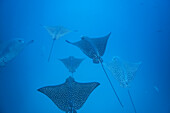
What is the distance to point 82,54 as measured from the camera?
12.2 ft

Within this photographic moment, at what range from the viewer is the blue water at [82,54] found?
349 cm

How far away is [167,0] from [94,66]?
7.50 feet

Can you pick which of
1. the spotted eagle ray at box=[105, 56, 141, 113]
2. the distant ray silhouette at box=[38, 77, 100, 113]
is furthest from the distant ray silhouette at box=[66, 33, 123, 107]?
the spotted eagle ray at box=[105, 56, 141, 113]

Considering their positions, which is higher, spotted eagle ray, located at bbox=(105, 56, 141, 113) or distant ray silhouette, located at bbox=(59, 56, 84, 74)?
distant ray silhouette, located at bbox=(59, 56, 84, 74)

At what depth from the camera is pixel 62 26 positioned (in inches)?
133

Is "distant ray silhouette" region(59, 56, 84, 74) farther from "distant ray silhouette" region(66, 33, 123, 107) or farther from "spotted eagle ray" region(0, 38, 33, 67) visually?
"spotted eagle ray" region(0, 38, 33, 67)

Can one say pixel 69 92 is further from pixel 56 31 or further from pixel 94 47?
pixel 56 31

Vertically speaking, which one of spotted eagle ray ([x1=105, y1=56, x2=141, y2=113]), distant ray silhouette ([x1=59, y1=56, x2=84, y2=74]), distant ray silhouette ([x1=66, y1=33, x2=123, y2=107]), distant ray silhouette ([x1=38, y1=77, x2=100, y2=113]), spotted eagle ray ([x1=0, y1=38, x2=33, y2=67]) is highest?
spotted eagle ray ([x1=0, y1=38, x2=33, y2=67])

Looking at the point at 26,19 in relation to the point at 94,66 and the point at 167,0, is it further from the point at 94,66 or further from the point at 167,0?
the point at 167,0

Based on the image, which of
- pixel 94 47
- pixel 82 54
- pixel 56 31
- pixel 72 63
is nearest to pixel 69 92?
pixel 94 47

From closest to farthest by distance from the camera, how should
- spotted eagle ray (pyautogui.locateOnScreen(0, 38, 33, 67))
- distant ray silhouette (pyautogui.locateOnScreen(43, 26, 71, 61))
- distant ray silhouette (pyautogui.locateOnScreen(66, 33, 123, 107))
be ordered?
1. distant ray silhouette (pyautogui.locateOnScreen(66, 33, 123, 107))
2. spotted eagle ray (pyautogui.locateOnScreen(0, 38, 33, 67))
3. distant ray silhouette (pyautogui.locateOnScreen(43, 26, 71, 61))

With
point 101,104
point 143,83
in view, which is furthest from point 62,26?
point 143,83

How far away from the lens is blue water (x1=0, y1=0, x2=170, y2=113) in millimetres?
3486

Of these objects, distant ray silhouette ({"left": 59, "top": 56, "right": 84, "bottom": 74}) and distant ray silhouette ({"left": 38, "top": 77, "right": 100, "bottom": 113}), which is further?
distant ray silhouette ({"left": 59, "top": 56, "right": 84, "bottom": 74})
